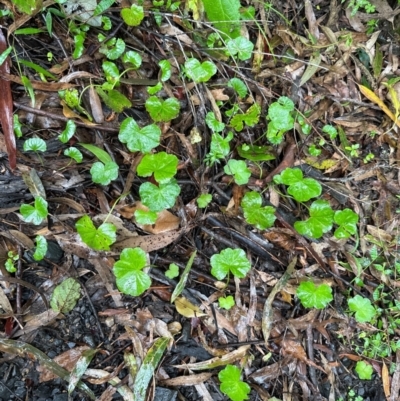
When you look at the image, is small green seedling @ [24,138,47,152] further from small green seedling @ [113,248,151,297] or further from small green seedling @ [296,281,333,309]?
small green seedling @ [296,281,333,309]

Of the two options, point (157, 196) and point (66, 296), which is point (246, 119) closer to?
point (157, 196)

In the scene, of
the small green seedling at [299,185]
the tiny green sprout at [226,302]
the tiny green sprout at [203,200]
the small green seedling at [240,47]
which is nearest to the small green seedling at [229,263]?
the tiny green sprout at [226,302]

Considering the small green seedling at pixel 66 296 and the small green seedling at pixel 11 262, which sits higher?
the small green seedling at pixel 11 262

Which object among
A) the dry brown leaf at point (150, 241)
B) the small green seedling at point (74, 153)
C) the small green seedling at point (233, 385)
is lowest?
the small green seedling at point (233, 385)

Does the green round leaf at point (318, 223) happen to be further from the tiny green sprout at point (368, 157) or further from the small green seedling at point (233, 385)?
the small green seedling at point (233, 385)

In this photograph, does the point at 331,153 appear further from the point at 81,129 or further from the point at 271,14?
A: the point at 81,129

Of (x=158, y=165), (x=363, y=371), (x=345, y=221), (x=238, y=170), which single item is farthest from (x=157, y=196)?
(x=363, y=371)
